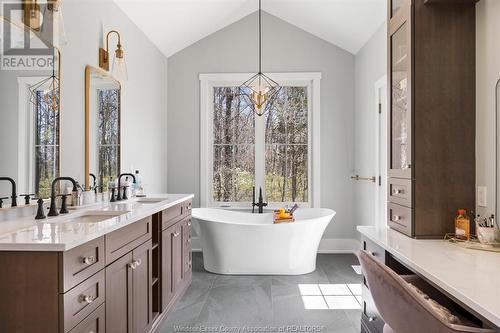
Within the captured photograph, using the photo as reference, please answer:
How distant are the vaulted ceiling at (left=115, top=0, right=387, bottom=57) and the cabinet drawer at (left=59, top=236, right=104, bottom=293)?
8.34ft

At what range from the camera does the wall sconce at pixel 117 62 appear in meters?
3.03

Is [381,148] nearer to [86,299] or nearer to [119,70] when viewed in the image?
[119,70]

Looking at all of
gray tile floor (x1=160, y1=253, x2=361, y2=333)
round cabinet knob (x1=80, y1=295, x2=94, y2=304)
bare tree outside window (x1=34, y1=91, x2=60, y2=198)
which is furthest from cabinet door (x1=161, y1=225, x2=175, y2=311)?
round cabinet knob (x1=80, y1=295, x2=94, y2=304)

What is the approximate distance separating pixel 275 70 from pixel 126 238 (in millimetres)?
3480

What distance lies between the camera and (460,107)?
6.59ft

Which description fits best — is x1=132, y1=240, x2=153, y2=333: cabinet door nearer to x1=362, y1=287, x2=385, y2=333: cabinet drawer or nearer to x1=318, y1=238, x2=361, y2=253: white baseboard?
x1=362, y1=287, x2=385, y2=333: cabinet drawer

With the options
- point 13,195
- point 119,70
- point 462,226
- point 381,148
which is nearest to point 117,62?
point 119,70

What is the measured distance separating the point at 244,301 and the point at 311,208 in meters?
1.78

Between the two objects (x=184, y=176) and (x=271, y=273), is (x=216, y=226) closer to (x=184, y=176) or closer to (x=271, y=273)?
(x=271, y=273)

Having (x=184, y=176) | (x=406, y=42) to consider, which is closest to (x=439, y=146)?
(x=406, y=42)

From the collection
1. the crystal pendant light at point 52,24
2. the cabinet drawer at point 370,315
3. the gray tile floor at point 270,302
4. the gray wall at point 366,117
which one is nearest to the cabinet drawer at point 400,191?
the cabinet drawer at point 370,315

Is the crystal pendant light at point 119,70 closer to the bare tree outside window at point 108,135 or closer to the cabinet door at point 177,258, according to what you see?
the bare tree outside window at point 108,135

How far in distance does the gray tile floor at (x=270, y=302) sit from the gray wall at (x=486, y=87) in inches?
54.1

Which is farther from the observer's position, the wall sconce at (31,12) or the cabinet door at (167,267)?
the cabinet door at (167,267)
